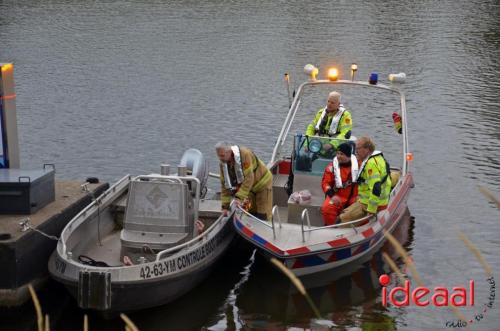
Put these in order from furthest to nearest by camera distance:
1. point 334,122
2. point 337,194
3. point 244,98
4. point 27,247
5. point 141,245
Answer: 1. point 244,98
2. point 334,122
3. point 337,194
4. point 141,245
5. point 27,247

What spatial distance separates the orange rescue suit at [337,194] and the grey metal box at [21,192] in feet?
11.3

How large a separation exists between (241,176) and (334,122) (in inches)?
91.8

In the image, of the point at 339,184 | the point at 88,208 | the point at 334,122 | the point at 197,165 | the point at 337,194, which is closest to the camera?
the point at 88,208

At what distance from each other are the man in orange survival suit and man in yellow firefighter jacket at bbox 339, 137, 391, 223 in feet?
0.40

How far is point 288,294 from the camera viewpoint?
10.6 meters

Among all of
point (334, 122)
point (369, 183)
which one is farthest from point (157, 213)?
point (334, 122)

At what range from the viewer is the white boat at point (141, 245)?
29.4 feet

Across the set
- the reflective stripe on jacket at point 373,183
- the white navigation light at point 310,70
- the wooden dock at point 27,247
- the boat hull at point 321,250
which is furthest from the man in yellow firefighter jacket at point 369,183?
the wooden dock at point 27,247

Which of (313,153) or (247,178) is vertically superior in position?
(313,153)

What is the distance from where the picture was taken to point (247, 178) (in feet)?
35.0

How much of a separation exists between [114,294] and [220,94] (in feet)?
44.8

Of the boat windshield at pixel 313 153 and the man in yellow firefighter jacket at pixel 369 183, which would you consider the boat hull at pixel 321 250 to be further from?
the boat windshield at pixel 313 153

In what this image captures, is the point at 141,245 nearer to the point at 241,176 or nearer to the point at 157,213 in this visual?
the point at 157,213

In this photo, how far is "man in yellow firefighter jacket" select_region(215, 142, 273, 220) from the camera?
10617 mm
